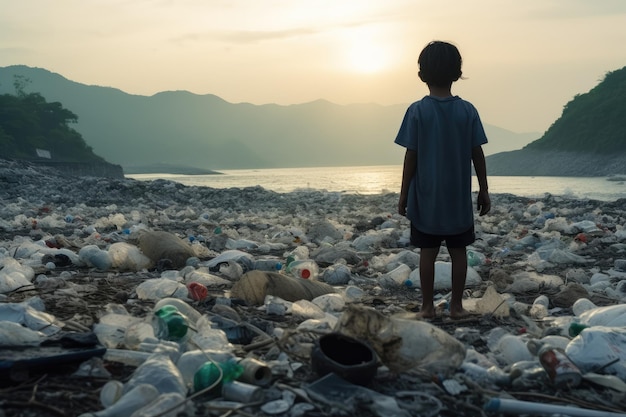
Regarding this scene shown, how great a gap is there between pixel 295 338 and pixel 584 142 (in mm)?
74322

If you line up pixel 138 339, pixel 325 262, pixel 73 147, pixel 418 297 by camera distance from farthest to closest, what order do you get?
pixel 73 147 < pixel 325 262 < pixel 418 297 < pixel 138 339

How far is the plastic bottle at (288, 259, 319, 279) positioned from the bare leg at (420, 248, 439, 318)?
122 centimetres

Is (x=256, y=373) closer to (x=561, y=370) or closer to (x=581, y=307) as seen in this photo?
(x=561, y=370)

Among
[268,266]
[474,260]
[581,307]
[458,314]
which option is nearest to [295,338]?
[458,314]

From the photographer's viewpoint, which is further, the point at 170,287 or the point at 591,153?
the point at 591,153

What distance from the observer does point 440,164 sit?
3.14 meters

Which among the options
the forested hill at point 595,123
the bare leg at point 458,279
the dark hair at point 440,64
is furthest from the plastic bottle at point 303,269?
the forested hill at point 595,123

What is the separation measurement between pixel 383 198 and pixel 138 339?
15.2 meters

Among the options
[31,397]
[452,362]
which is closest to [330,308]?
[452,362]

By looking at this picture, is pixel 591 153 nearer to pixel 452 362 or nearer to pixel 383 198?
pixel 383 198

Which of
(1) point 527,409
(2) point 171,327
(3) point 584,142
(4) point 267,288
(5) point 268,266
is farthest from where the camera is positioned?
(3) point 584,142

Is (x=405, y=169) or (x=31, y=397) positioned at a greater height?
(x=405, y=169)

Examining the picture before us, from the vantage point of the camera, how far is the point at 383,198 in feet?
56.7

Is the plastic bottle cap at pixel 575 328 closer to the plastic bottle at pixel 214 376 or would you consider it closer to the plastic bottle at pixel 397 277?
the plastic bottle at pixel 214 376
